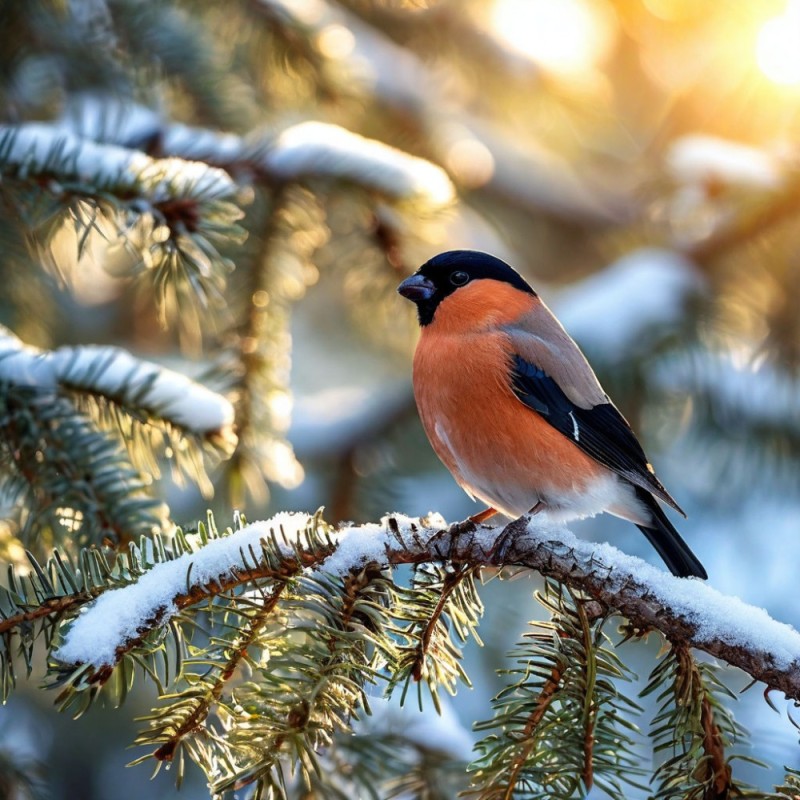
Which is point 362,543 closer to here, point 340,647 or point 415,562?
point 415,562

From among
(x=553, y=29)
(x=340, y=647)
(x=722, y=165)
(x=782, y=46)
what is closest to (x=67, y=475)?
(x=340, y=647)

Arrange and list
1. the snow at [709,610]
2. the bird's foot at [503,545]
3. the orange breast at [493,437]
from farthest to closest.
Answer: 1. the orange breast at [493,437]
2. the bird's foot at [503,545]
3. the snow at [709,610]

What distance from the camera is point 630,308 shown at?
4.29 metres

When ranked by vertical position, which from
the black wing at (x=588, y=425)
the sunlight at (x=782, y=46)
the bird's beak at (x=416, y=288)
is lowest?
the black wing at (x=588, y=425)

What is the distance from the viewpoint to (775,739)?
91.0 inches

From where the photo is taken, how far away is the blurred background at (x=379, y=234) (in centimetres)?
300

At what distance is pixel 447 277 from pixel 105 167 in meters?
1.60

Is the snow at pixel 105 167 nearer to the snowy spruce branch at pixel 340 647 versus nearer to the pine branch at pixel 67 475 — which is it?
the pine branch at pixel 67 475

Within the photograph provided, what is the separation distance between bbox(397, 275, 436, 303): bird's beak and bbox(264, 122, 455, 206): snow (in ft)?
1.53

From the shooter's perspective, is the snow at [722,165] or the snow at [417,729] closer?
the snow at [417,729]

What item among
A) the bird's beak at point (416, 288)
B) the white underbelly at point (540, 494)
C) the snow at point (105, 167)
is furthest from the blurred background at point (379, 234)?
the white underbelly at point (540, 494)

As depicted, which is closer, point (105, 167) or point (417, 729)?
point (105, 167)

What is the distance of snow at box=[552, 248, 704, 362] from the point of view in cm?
425

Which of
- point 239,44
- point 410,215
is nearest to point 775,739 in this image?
point 410,215
